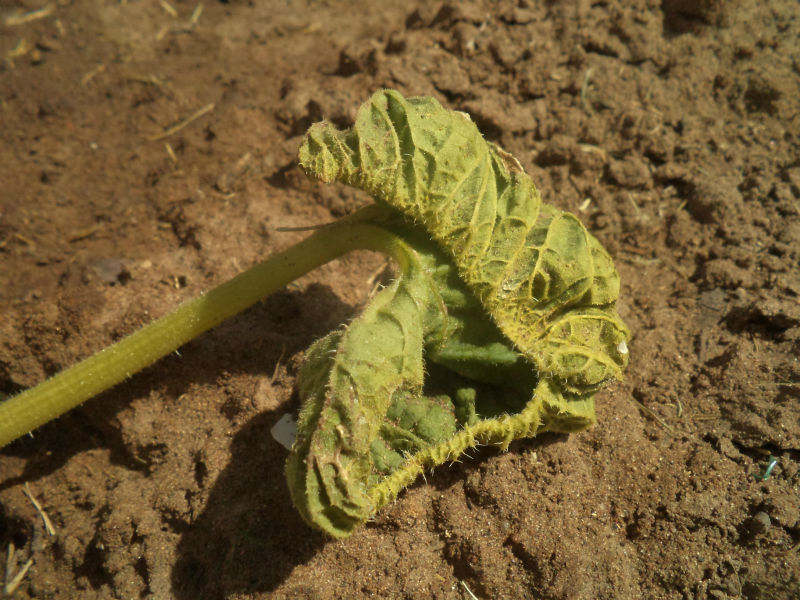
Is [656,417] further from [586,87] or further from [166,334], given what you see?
[166,334]

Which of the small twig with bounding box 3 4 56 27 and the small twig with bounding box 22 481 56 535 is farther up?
the small twig with bounding box 3 4 56 27

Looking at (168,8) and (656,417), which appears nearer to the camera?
(656,417)

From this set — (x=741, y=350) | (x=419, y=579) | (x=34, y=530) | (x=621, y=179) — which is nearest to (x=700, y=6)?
(x=621, y=179)

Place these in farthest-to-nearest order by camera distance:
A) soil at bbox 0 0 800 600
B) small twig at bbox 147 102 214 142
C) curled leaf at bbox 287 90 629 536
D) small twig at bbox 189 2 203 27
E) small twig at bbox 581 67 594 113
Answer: small twig at bbox 189 2 203 27 → small twig at bbox 147 102 214 142 → small twig at bbox 581 67 594 113 → soil at bbox 0 0 800 600 → curled leaf at bbox 287 90 629 536

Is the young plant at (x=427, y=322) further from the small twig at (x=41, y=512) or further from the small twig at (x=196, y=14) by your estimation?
the small twig at (x=196, y=14)

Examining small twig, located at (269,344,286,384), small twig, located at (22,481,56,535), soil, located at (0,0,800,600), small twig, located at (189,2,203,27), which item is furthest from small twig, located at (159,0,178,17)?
small twig, located at (22,481,56,535)

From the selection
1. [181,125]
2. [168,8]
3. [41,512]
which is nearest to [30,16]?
[168,8]

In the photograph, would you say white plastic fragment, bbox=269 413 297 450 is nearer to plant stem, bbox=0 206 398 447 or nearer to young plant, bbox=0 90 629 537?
young plant, bbox=0 90 629 537
